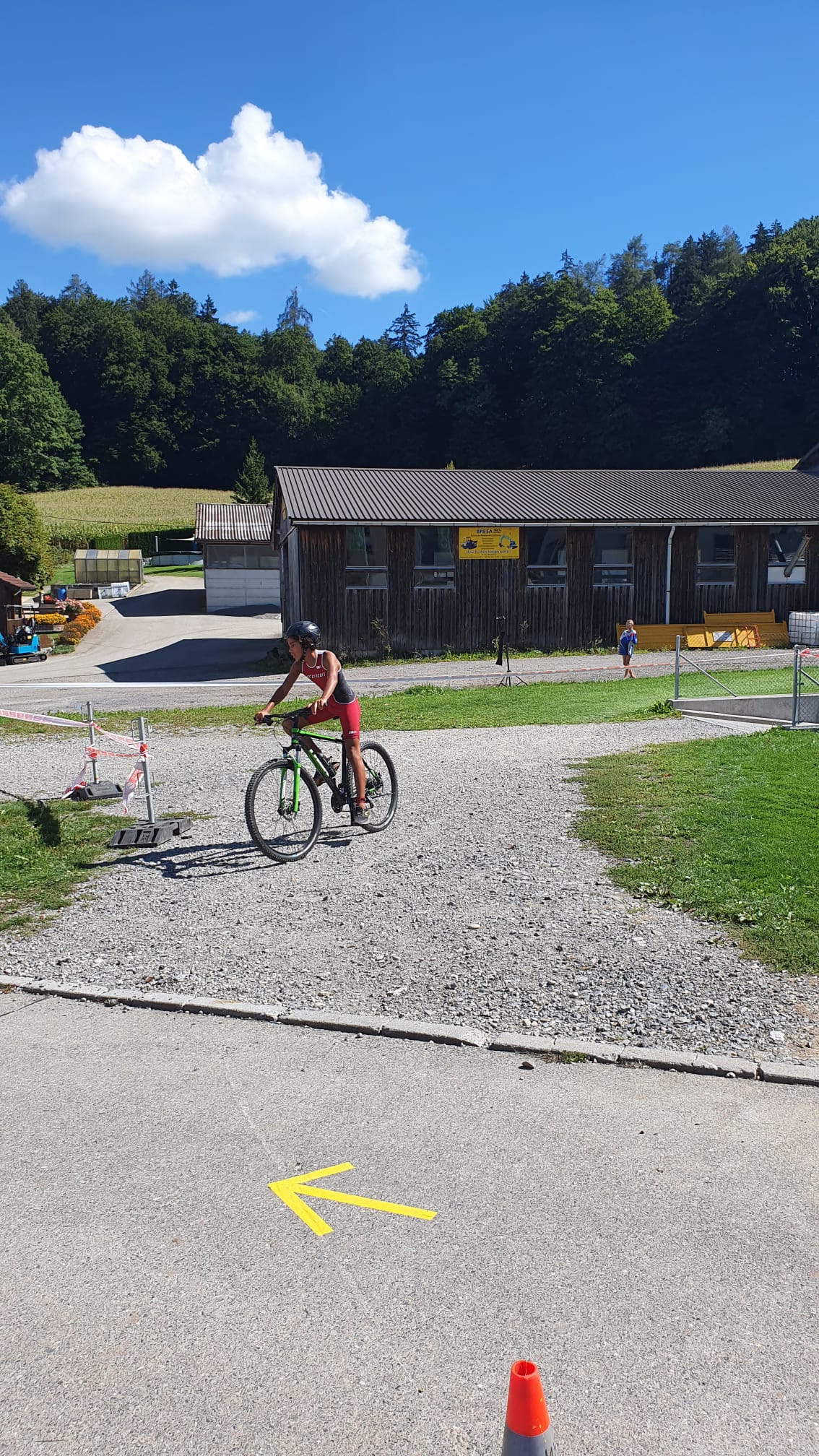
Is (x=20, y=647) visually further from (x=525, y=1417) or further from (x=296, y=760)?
(x=525, y=1417)

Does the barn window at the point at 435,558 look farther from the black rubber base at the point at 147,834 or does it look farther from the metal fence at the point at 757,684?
the black rubber base at the point at 147,834

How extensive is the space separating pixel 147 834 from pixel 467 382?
9338 centimetres

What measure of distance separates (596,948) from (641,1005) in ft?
2.77

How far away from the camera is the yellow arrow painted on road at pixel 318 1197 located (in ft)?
11.2

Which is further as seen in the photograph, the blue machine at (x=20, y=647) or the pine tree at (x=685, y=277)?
the pine tree at (x=685, y=277)

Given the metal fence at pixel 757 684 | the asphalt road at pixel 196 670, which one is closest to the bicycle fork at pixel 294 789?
the asphalt road at pixel 196 670

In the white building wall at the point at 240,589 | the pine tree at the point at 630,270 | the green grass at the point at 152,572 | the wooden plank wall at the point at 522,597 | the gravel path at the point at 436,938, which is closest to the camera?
the gravel path at the point at 436,938

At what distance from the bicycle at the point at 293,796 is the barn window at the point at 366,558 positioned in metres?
20.6

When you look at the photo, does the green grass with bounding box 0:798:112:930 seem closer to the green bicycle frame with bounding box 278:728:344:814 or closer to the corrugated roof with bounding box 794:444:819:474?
the green bicycle frame with bounding box 278:728:344:814

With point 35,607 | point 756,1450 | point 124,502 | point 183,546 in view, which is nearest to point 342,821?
point 756,1450

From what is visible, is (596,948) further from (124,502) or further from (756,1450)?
(124,502)

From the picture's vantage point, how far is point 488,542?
29.6 m

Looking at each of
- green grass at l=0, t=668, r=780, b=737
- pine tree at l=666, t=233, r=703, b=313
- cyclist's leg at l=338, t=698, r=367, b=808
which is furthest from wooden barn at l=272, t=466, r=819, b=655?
pine tree at l=666, t=233, r=703, b=313

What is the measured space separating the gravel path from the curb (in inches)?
4.8
